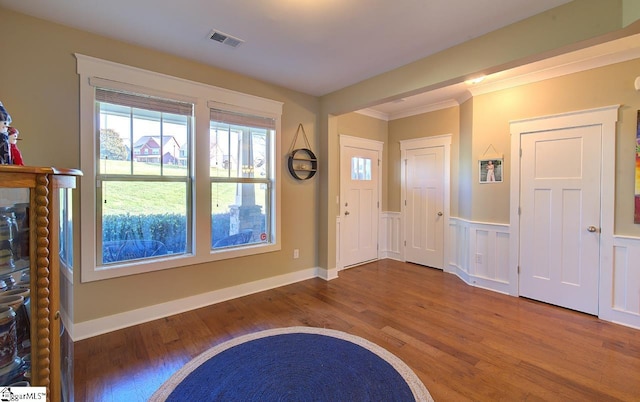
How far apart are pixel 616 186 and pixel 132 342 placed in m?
4.83

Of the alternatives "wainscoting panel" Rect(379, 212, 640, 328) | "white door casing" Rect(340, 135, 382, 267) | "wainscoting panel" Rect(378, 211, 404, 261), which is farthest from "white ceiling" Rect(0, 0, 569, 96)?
"wainscoting panel" Rect(378, 211, 404, 261)

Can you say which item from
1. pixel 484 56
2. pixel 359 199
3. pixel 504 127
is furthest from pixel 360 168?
pixel 484 56

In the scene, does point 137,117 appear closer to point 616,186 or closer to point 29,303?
point 29,303

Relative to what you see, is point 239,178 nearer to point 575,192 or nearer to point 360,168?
point 360,168

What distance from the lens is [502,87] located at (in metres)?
3.51

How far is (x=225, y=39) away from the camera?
2.49m

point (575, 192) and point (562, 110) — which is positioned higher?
point (562, 110)

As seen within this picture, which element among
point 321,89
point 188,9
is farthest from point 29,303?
point 321,89

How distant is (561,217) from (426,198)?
1.84 m

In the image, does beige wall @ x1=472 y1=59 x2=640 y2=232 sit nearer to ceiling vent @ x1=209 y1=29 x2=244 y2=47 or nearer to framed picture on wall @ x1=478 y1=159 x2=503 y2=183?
framed picture on wall @ x1=478 y1=159 x2=503 y2=183

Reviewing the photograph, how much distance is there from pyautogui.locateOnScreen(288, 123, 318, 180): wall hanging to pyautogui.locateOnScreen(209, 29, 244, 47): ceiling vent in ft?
4.86

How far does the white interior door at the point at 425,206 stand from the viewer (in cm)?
454

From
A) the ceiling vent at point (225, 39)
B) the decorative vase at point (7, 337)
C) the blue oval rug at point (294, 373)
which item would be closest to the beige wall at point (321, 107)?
the ceiling vent at point (225, 39)

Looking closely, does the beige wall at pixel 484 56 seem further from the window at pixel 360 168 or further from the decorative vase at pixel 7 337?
the decorative vase at pixel 7 337
